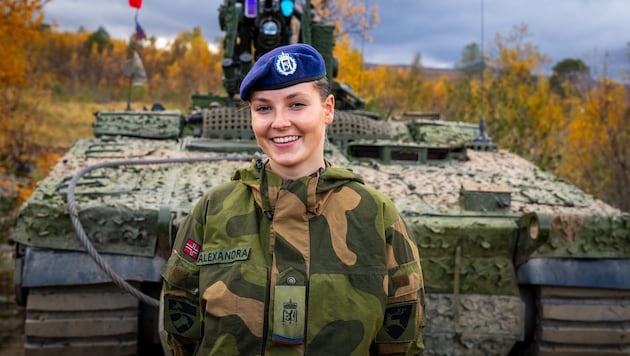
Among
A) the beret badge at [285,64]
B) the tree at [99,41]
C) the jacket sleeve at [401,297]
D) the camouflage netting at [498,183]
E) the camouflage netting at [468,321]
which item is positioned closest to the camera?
the beret badge at [285,64]

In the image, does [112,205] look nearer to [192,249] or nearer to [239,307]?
[192,249]

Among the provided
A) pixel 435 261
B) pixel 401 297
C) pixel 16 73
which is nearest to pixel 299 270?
pixel 401 297

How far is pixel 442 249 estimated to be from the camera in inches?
128

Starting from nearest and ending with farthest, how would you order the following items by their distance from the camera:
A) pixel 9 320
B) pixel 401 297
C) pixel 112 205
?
1. pixel 401 297
2. pixel 112 205
3. pixel 9 320

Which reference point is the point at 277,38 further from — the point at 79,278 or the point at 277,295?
the point at 277,295

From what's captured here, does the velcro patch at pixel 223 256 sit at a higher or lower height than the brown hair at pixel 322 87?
lower

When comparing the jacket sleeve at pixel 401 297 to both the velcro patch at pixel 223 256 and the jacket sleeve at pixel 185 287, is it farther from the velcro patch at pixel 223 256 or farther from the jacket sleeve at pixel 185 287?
the jacket sleeve at pixel 185 287

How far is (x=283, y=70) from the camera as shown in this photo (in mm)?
1773

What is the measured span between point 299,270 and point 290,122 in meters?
0.43

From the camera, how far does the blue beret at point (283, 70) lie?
5.81 feet

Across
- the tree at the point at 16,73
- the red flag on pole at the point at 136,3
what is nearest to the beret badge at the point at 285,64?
the red flag on pole at the point at 136,3

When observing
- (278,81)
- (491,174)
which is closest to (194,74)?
(491,174)

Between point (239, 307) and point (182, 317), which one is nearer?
point (239, 307)

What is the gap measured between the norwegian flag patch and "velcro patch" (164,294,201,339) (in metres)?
0.15
